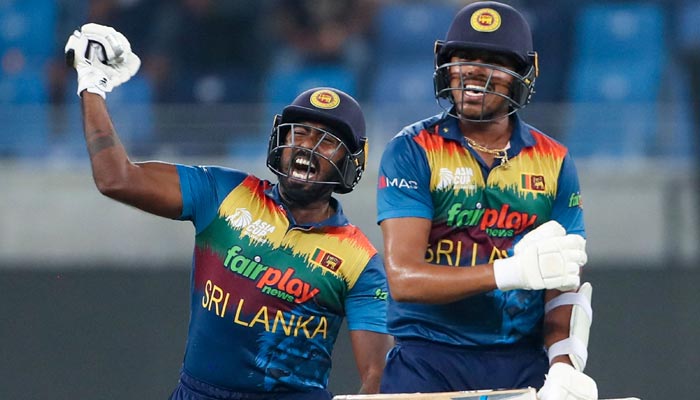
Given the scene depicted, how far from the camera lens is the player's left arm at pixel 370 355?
3764 mm

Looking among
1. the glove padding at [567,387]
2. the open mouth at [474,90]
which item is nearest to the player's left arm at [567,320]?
the glove padding at [567,387]

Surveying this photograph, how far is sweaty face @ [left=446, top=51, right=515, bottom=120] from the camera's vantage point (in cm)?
361

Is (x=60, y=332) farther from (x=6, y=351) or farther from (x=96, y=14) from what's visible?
(x=96, y=14)

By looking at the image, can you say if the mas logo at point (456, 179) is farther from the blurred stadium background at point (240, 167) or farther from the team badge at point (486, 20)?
the blurred stadium background at point (240, 167)

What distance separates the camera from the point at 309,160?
3775 mm

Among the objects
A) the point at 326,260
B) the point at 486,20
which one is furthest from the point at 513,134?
the point at 326,260

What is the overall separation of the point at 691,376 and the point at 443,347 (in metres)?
3.04

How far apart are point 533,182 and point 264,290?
876mm

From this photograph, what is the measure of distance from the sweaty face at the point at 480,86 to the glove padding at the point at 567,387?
793 mm

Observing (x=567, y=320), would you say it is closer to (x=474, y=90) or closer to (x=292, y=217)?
(x=474, y=90)

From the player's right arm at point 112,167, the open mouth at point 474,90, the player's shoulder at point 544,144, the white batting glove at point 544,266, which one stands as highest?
the open mouth at point 474,90

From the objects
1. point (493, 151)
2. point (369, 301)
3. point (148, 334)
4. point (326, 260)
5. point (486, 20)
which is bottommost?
point (148, 334)

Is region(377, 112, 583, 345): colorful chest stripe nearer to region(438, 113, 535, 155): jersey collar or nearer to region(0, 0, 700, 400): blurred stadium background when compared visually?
region(438, 113, 535, 155): jersey collar

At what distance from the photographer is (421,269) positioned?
3.40m
